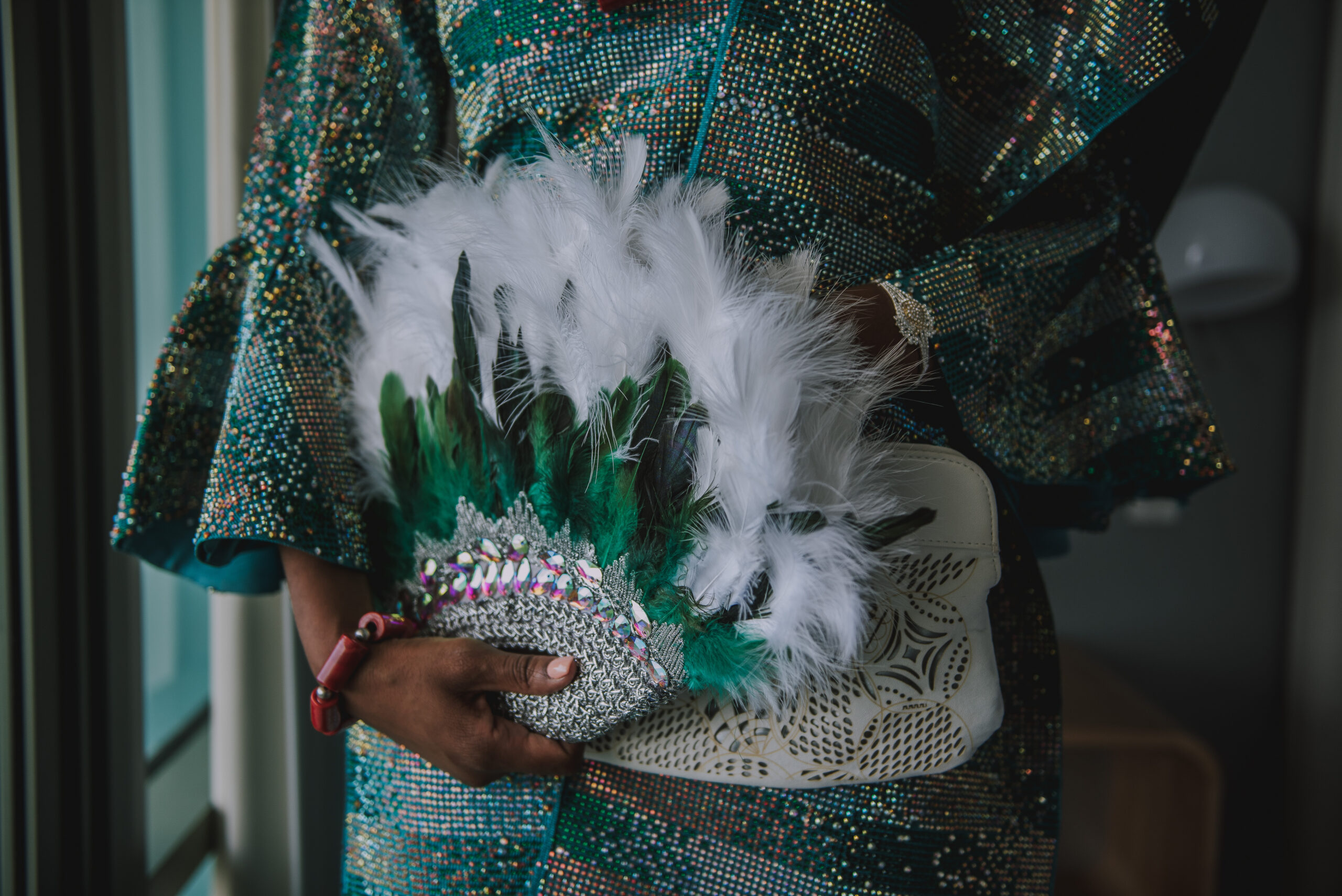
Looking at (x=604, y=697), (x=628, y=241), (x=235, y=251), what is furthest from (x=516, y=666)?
(x=235, y=251)

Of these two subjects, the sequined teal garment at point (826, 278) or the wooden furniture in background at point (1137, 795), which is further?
the wooden furniture in background at point (1137, 795)

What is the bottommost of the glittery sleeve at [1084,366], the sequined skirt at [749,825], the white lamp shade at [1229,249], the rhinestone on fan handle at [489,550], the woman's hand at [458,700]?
the sequined skirt at [749,825]

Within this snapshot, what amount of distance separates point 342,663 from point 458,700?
2.8 inches

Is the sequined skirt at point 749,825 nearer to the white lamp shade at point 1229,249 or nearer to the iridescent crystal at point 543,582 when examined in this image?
the iridescent crystal at point 543,582

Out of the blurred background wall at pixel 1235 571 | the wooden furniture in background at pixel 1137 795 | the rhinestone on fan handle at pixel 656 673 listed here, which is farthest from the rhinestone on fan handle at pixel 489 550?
the blurred background wall at pixel 1235 571

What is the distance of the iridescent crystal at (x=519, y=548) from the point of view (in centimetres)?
39

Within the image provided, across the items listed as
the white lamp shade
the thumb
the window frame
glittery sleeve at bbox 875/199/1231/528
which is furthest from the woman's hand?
the white lamp shade

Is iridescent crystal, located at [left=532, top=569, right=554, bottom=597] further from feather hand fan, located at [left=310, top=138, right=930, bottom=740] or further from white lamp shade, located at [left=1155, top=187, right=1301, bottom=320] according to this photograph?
white lamp shade, located at [left=1155, top=187, right=1301, bottom=320]

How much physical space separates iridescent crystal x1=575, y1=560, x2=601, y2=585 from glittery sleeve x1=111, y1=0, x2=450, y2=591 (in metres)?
0.18

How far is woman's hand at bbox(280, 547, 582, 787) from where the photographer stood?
1.32 feet

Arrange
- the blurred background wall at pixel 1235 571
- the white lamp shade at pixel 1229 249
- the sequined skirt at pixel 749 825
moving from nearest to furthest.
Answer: the sequined skirt at pixel 749 825, the white lamp shade at pixel 1229 249, the blurred background wall at pixel 1235 571

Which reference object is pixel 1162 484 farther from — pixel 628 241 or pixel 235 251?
pixel 235 251

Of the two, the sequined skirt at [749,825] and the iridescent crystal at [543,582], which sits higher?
the iridescent crystal at [543,582]

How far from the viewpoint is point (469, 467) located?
16.0 inches
